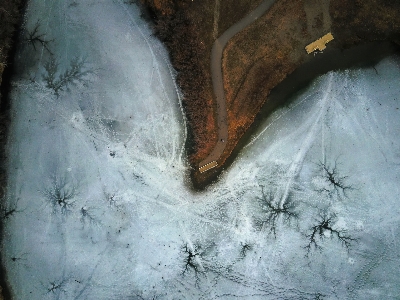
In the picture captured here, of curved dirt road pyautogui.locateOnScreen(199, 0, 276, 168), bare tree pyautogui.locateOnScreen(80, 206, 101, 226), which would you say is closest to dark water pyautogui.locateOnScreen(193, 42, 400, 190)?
curved dirt road pyautogui.locateOnScreen(199, 0, 276, 168)

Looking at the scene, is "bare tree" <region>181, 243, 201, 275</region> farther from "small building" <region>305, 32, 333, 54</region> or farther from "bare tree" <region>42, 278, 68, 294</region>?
"small building" <region>305, 32, 333, 54</region>

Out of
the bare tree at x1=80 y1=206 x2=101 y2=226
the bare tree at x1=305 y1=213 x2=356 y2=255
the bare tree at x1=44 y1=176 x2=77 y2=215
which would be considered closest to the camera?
the bare tree at x1=305 y1=213 x2=356 y2=255

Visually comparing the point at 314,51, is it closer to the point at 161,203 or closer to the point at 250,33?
the point at 250,33

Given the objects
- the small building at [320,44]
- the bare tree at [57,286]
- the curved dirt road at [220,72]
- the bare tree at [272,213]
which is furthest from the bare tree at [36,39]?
the bare tree at [272,213]

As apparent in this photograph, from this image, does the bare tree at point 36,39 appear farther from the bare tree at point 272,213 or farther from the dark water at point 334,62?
the bare tree at point 272,213

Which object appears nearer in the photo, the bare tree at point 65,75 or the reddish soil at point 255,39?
the reddish soil at point 255,39

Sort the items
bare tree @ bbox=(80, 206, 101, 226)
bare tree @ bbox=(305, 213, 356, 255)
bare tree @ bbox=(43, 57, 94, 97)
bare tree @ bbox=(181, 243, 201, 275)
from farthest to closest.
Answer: bare tree @ bbox=(43, 57, 94, 97) < bare tree @ bbox=(80, 206, 101, 226) < bare tree @ bbox=(181, 243, 201, 275) < bare tree @ bbox=(305, 213, 356, 255)

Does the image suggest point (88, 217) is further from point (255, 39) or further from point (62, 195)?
point (255, 39)
